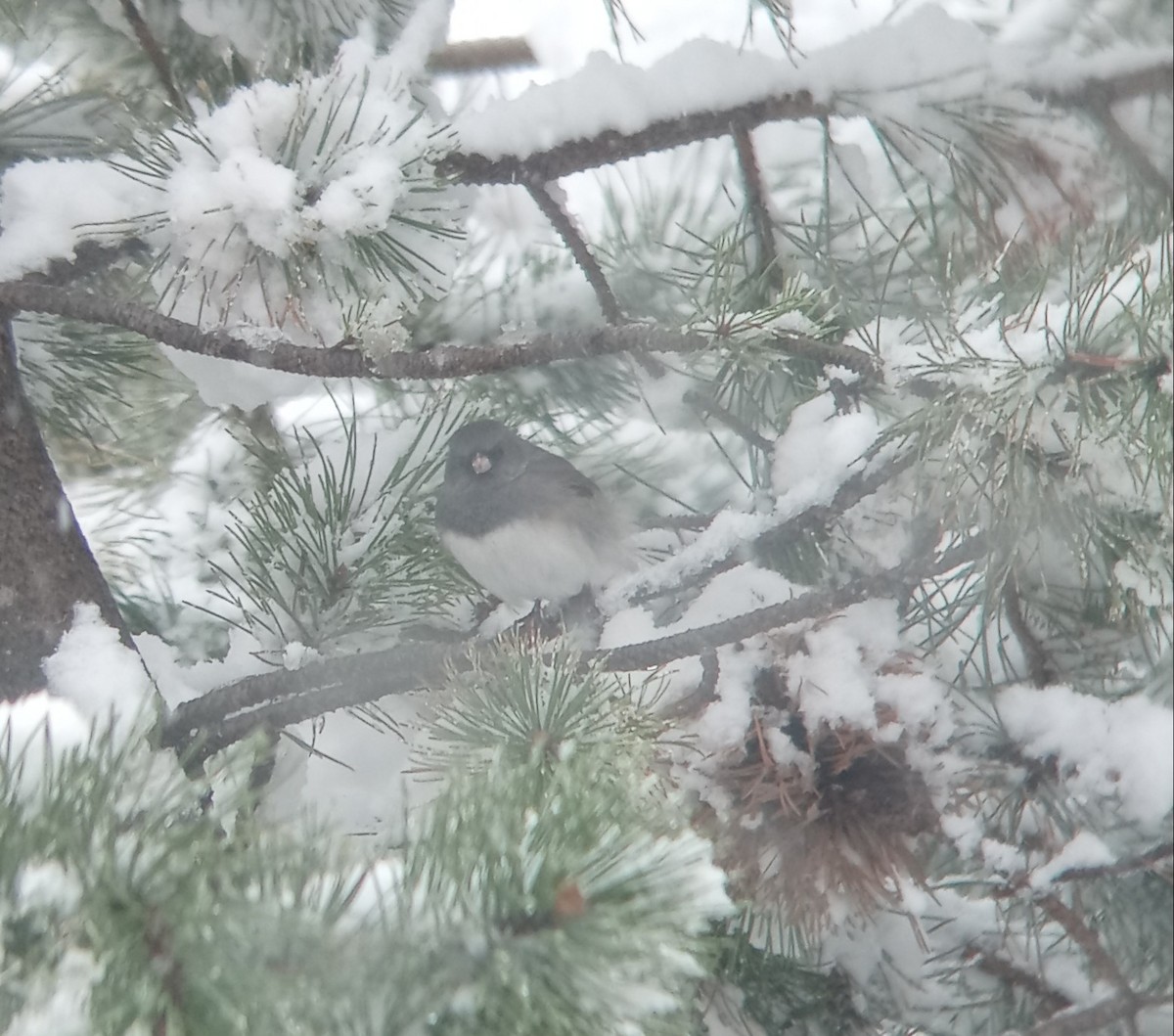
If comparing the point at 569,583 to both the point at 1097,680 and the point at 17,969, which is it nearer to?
the point at 1097,680

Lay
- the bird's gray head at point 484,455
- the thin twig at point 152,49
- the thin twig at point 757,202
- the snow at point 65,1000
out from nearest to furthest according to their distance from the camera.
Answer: the snow at point 65,1000
the thin twig at point 757,202
the thin twig at point 152,49
the bird's gray head at point 484,455

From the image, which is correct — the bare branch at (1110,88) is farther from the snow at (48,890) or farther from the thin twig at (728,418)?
the snow at (48,890)

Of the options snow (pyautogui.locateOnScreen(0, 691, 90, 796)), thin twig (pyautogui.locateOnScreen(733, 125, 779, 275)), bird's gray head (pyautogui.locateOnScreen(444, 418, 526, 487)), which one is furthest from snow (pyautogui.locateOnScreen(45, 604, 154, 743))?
thin twig (pyautogui.locateOnScreen(733, 125, 779, 275))

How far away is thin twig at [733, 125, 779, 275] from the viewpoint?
0.92 metres

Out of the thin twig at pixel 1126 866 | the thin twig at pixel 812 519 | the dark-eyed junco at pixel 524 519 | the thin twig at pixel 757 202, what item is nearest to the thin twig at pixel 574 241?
the thin twig at pixel 757 202

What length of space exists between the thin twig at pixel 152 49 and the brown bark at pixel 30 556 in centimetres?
29

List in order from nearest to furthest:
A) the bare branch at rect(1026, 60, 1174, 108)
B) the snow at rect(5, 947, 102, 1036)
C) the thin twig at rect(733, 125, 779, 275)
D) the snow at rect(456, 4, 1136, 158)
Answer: the snow at rect(5, 947, 102, 1036) < the bare branch at rect(1026, 60, 1174, 108) < the snow at rect(456, 4, 1136, 158) < the thin twig at rect(733, 125, 779, 275)

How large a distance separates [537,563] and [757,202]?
2.00 feet

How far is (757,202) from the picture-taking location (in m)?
0.97

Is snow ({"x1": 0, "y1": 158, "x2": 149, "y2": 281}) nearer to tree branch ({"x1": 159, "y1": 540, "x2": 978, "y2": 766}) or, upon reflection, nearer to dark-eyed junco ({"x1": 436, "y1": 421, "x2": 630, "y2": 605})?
tree branch ({"x1": 159, "y1": 540, "x2": 978, "y2": 766})

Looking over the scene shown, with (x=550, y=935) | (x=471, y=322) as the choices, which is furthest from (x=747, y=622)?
(x=471, y=322)

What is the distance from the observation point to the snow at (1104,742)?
0.73 m

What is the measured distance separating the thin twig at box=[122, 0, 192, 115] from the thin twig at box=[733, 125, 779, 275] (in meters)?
Answer: 0.52

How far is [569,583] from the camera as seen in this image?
1.45 metres
